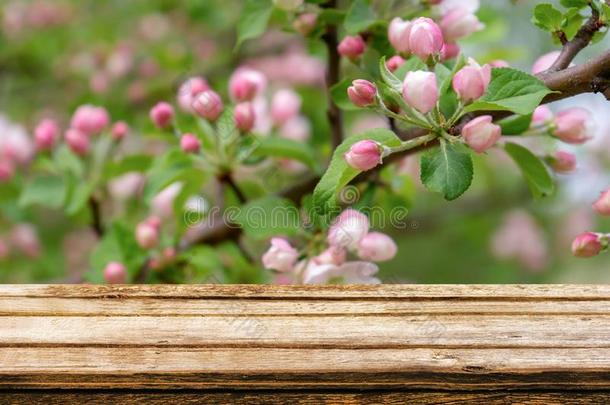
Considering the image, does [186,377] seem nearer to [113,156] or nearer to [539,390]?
[539,390]

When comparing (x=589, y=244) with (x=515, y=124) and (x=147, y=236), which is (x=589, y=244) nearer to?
(x=515, y=124)

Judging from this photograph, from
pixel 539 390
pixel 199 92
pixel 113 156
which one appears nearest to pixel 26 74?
pixel 113 156

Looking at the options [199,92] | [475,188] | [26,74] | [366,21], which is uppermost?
[366,21]

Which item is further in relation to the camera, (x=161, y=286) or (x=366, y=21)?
(x=366, y=21)

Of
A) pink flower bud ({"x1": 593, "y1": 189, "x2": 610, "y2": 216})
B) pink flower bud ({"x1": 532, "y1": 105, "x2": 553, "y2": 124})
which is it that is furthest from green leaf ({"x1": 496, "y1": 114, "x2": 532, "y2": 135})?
pink flower bud ({"x1": 593, "y1": 189, "x2": 610, "y2": 216})

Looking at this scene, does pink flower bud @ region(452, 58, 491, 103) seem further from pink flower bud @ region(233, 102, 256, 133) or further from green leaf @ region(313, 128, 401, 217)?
pink flower bud @ region(233, 102, 256, 133)

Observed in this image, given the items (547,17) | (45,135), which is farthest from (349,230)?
(45,135)

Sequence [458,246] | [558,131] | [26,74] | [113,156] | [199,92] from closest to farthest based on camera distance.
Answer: [558,131]
[199,92]
[113,156]
[26,74]
[458,246]
